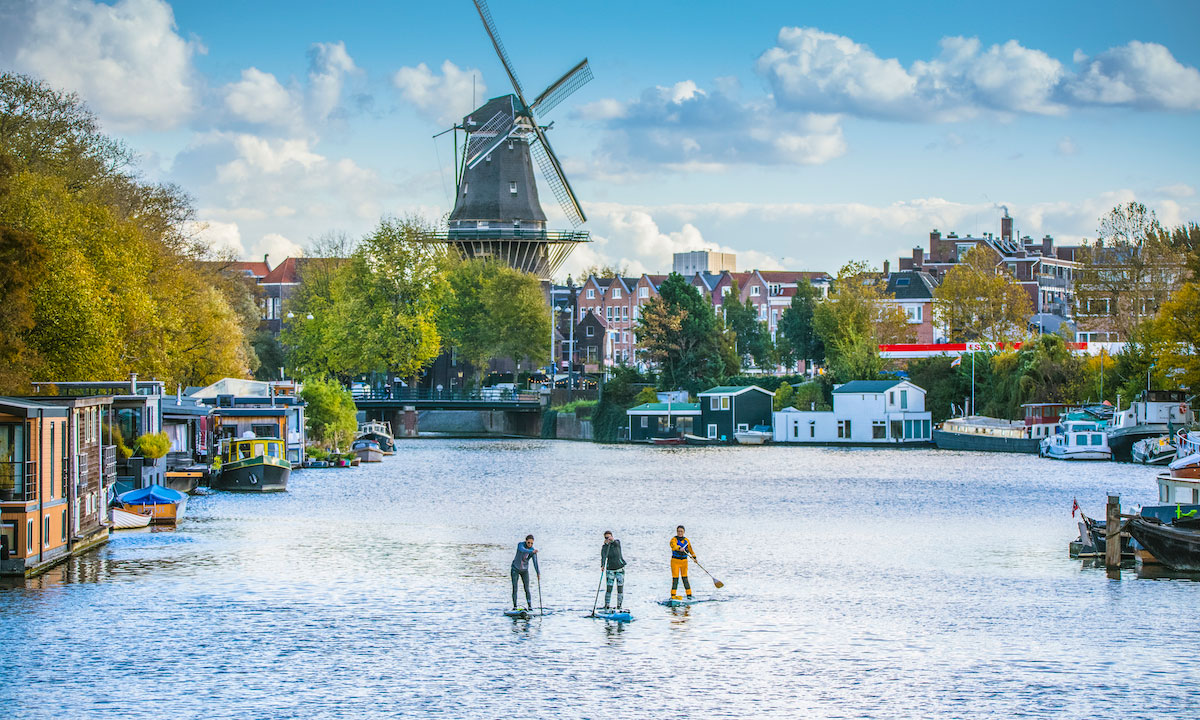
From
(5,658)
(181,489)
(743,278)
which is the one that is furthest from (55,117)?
(743,278)

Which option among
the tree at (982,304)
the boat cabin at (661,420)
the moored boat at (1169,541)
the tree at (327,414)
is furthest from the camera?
the tree at (982,304)

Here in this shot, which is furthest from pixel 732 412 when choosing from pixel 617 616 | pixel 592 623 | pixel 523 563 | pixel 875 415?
pixel 592 623

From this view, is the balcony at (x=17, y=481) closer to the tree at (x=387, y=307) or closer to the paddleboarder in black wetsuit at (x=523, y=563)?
the paddleboarder in black wetsuit at (x=523, y=563)

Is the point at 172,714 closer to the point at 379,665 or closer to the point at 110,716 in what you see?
the point at 110,716

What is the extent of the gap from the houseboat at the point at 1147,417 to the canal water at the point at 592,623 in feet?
112

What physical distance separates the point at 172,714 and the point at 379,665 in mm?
4930

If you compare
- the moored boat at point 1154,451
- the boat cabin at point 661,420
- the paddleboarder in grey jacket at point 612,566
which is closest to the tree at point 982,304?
the boat cabin at point 661,420

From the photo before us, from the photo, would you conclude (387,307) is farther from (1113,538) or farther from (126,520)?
(1113,538)

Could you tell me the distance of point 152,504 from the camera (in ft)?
168

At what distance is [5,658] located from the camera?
96.6ft

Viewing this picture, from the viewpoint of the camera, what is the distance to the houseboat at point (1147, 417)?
91438 millimetres

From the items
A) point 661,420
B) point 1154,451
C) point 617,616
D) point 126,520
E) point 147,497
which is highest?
point 661,420

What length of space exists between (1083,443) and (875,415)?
23.6m

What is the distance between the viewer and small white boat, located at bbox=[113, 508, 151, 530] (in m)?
49.8
